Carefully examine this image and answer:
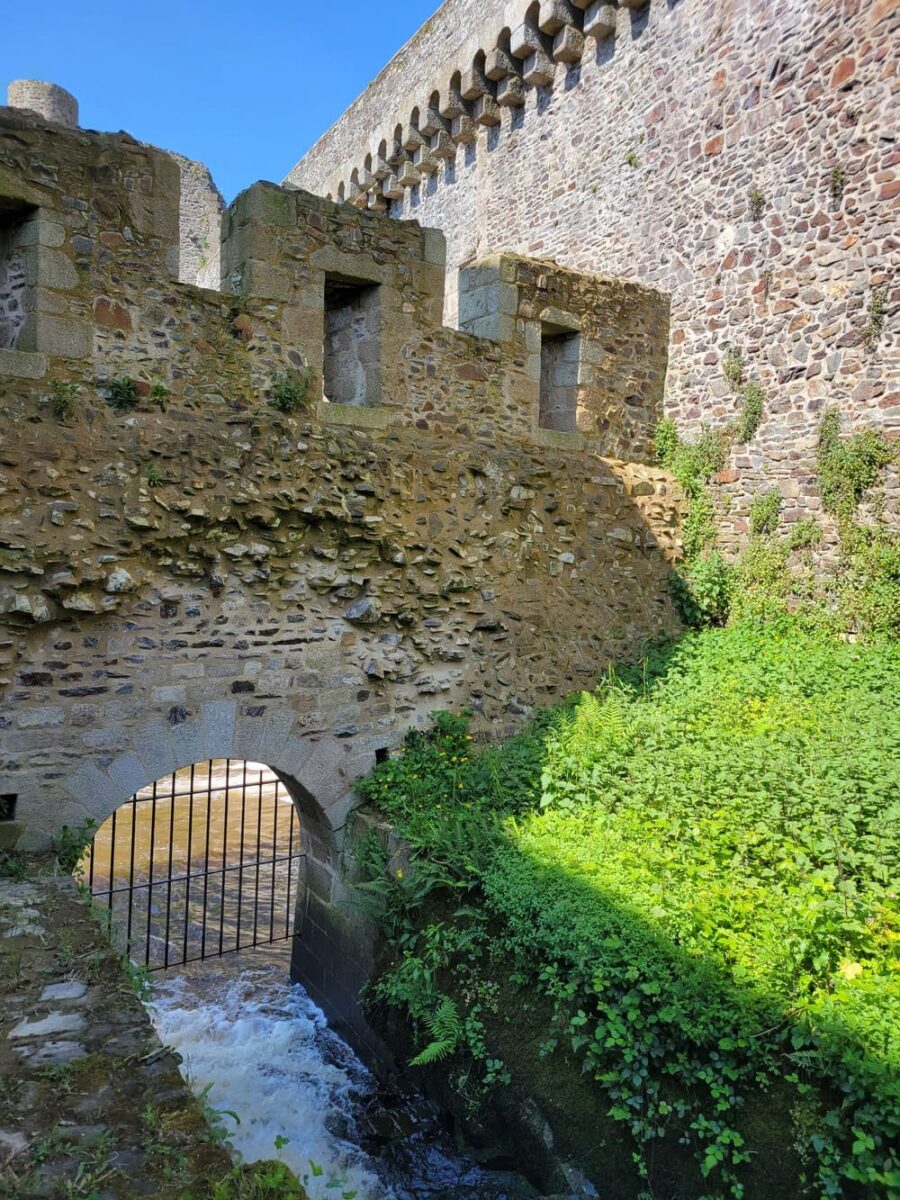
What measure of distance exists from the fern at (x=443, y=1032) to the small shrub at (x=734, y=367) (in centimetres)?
590

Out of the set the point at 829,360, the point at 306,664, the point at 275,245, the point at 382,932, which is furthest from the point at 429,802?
the point at 829,360

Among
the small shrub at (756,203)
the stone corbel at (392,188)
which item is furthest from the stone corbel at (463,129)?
the small shrub at (756,203)

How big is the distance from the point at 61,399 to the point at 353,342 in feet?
7.97

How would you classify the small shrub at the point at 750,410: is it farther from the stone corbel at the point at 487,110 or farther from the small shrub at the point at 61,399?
the stone corbel at the point at 487,110

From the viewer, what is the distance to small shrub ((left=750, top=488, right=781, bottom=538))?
7.47 metres

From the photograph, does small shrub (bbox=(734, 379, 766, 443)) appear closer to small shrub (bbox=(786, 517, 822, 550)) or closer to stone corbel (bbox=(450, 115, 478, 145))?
small shrub (bbox=(786, 517, 822, 550))

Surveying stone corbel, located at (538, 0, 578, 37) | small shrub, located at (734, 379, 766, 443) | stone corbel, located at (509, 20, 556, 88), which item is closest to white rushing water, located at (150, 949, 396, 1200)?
small shrub, located at (734, 379, 766, 443)

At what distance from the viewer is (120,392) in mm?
5121

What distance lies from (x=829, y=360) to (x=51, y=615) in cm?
628

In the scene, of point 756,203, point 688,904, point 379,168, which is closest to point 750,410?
point 756,203

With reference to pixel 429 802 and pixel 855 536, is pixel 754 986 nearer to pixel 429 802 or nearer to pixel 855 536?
pixel 429 802

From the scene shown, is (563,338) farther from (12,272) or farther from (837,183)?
(12,272)

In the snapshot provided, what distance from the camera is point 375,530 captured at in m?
6.06

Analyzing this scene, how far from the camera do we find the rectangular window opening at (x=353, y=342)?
6.32 metres
